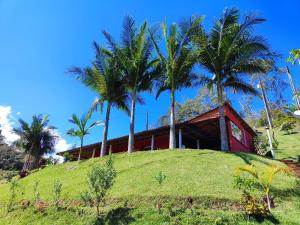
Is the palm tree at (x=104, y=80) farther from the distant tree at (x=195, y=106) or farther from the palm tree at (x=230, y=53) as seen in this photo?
the distant tree at (x=195, y=106)

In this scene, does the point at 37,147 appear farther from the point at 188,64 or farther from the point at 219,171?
the point at 219,171

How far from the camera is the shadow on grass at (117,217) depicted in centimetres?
953

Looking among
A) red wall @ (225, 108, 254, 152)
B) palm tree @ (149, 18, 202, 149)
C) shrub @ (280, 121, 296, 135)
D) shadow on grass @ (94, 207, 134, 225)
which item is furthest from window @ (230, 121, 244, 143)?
shadow on grass @ (94, 207, 134, 225)

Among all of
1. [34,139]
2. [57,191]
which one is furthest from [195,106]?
[57,191]

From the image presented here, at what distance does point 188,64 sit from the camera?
2095cm

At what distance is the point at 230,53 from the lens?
20.2 meters

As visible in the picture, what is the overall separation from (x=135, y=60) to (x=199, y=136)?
9814 millimetres

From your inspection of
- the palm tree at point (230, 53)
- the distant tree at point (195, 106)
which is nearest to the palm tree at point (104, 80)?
the palm tree at point (230, 53)

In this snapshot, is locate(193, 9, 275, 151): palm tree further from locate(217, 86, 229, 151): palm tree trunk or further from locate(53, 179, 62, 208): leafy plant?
locate(53, 179, 62, 208): leafy plant

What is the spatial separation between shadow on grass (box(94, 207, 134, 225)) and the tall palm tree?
1170cm

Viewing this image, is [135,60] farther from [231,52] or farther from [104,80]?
[231,52]

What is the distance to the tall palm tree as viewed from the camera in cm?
2219

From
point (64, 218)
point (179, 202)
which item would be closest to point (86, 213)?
point (64, 218)

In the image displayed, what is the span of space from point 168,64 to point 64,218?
13.5m
